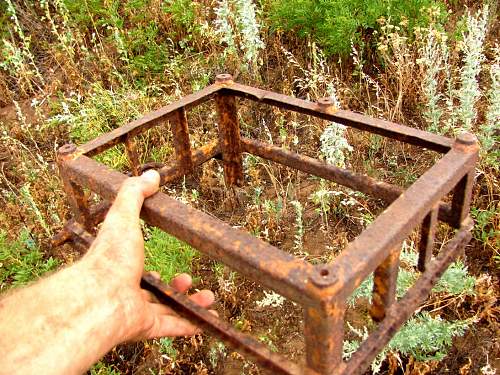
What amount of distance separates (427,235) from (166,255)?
157 cm

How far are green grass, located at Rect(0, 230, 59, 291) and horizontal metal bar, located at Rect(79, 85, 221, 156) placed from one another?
1.24 m

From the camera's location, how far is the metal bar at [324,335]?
4.09 feet

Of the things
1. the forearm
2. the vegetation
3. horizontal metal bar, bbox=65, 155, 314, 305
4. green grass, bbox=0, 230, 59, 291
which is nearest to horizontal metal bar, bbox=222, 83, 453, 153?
the vegetation

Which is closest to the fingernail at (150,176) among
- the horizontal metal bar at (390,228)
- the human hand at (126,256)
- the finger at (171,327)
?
the human hand at (126,256)

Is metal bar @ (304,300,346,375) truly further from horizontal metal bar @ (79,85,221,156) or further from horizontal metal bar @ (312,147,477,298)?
horizontal metal bar @ (79,85,221,156)

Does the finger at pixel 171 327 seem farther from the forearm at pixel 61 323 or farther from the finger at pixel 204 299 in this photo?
the forearm at pixel 61 323

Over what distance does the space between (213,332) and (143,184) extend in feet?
1.70

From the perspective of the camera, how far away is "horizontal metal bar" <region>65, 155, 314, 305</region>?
1.29 metres

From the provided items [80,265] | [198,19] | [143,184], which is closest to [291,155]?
[143,184]

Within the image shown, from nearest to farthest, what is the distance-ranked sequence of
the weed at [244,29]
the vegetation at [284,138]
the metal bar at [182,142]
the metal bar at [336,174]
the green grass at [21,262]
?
the metal bar at [336,174]
the metal bar at [182,142]
the vegetation at [284,138]
the green grass at [21,262]
the weed at [244,29]

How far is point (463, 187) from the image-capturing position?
1.89m

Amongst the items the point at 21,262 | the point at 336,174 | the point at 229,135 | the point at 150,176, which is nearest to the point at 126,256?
the point at 150,176

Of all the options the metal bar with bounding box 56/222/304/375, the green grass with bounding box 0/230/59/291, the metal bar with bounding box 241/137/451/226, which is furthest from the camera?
the green grass with bounding box 0/230/59/291

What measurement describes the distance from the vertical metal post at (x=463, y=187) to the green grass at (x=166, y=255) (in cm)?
147
